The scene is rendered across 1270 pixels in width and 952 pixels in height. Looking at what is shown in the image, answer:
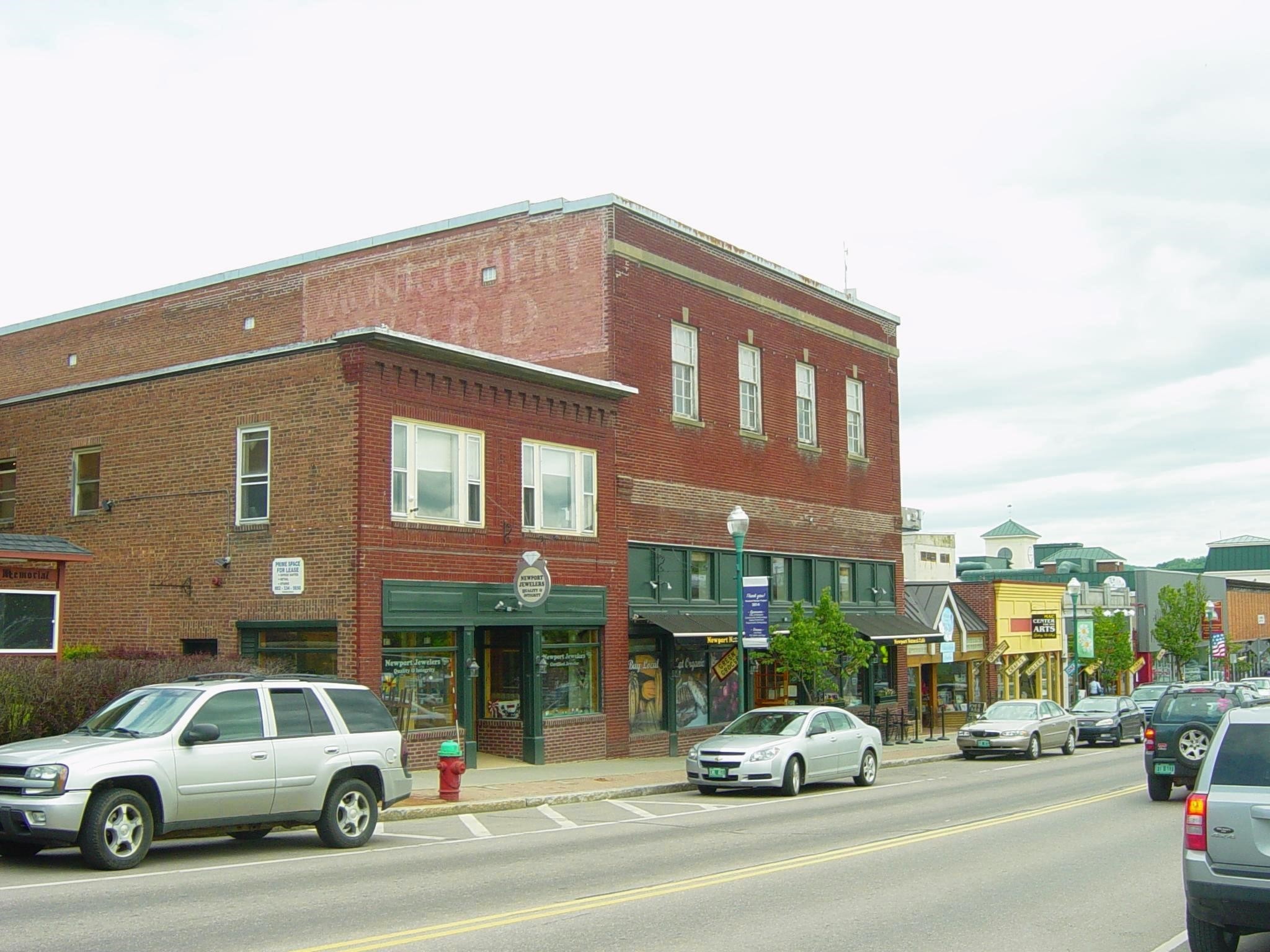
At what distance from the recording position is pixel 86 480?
2606 centimetres

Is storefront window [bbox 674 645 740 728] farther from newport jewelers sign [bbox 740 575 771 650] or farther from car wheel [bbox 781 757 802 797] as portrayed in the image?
car wheel [bbox 781 757 802 797]

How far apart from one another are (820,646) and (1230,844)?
67.3 feet

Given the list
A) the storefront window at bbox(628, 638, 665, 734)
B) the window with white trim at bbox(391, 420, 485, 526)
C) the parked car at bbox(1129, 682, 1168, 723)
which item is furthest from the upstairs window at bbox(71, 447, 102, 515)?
the parked car at bbox(1129, 682, 1168, 723)

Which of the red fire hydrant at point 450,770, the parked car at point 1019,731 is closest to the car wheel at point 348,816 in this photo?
the red fire hydrant at point 450,770

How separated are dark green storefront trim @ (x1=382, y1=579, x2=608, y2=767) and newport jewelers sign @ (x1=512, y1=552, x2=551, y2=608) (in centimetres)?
58

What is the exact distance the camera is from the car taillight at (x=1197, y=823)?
27.5 ft

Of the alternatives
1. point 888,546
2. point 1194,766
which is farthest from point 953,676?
point 1194,766

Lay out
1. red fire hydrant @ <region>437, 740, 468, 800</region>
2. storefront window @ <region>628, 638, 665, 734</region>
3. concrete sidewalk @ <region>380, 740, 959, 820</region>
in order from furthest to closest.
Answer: storefront window @ <region>628, 638, 665, 734</region>
red fire hydrant @ <region>437, 740, 468, 800</region>
concrete sidewalk @ <region>380, 740, 959, 820</region>

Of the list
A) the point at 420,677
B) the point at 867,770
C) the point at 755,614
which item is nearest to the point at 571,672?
the point at 755,614

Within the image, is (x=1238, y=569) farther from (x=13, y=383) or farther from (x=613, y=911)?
(x=613, y=911)

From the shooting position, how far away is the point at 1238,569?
10044 centimetres

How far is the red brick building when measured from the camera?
2247 cm

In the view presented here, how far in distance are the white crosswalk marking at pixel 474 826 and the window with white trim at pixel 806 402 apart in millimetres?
17967

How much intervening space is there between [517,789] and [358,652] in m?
3.37
